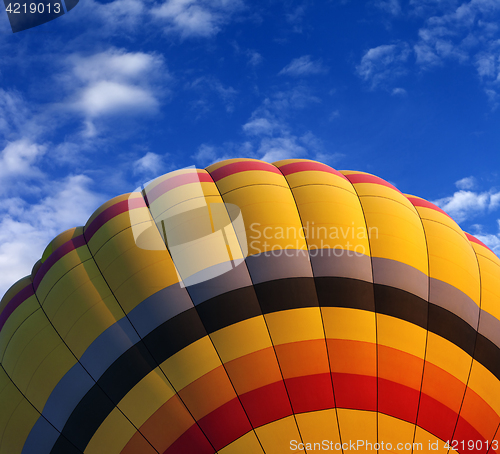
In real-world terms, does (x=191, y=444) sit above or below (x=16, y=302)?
below

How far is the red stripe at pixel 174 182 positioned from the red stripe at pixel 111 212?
0.16 metres

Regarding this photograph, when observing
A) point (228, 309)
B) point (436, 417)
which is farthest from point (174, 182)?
point (436, 417)

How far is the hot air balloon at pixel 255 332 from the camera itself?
431cm

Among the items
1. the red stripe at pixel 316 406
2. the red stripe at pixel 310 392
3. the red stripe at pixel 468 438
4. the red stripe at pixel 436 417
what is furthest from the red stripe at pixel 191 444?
the red stripe at pixel 468 438

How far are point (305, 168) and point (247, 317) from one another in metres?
2.64

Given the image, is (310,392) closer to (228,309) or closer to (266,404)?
(266,404)

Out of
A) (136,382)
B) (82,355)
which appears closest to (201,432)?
(136,382)

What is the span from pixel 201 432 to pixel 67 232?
3.78 metres

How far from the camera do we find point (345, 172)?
675 cm

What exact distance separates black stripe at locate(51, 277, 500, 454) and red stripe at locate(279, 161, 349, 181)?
1.95 metres

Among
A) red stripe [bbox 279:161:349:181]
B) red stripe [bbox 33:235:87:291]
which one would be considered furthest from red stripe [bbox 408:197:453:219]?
red stripe [bbox 33:235:87:291]

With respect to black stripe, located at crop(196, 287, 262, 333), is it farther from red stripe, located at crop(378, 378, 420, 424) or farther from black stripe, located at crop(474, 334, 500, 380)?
black stripe, located at crop(474, 334, 500, 380)

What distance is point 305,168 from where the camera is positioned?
6.15 m

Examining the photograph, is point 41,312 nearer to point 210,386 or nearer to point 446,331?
point 210,386
